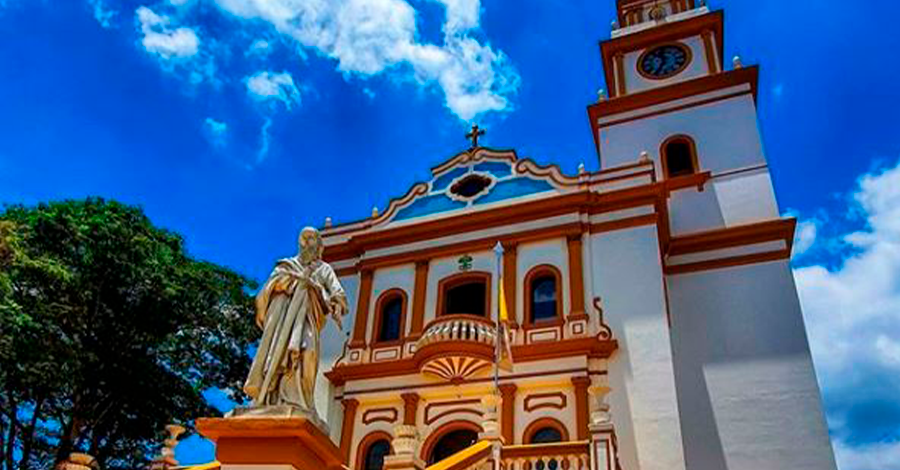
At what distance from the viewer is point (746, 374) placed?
15.7 metres

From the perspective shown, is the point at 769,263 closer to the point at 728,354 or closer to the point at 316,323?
the point at 728,354

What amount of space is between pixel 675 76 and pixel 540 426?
43.6 ft

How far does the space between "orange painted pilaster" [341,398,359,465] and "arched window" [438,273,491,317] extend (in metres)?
2.98

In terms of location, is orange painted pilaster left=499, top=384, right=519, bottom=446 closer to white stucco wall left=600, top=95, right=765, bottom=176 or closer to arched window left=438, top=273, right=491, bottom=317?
arched window left=438, top=273, right=491, bottom=317

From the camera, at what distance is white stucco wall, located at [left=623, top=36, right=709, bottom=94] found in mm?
22344

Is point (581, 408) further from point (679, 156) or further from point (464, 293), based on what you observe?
point (679, 156)

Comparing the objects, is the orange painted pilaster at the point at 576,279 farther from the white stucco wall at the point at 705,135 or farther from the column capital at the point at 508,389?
the white stucco wall at the point at 705,135

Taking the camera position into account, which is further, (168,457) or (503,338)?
(503,338)

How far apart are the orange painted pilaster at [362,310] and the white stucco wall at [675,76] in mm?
10998

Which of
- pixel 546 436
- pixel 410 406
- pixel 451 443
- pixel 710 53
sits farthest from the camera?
pixel 710 53

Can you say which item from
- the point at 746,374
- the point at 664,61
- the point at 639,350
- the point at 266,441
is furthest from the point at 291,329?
the point at 664,61

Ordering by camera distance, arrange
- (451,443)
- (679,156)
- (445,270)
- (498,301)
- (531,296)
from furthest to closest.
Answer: (679,156), (445,270), (531,296), (498,301), (451,443)

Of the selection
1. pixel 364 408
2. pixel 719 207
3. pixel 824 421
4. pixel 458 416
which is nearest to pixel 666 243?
pixel 719 207

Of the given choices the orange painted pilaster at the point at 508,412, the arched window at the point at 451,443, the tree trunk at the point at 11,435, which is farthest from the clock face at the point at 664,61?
the tree trunk at the point at 11,435
